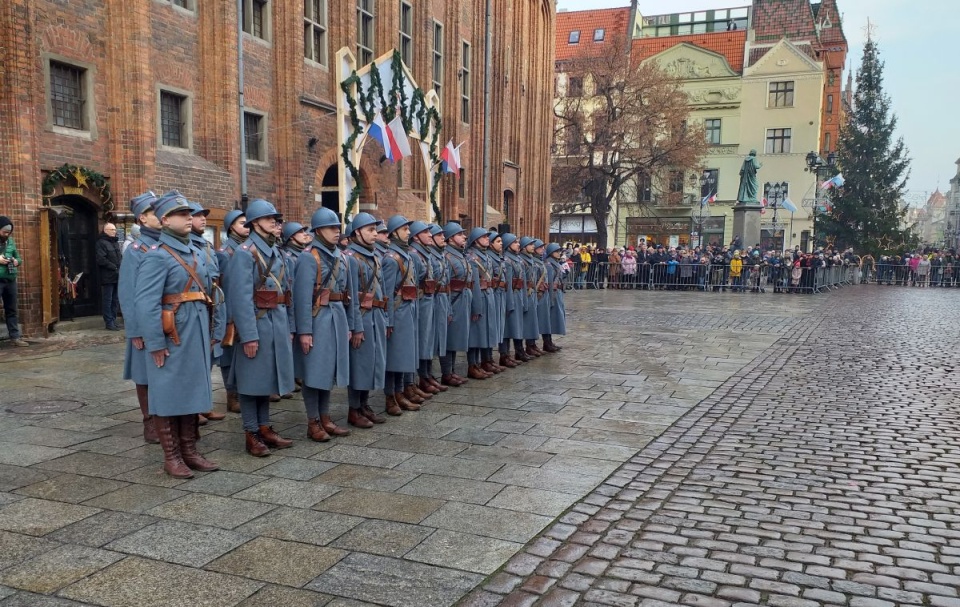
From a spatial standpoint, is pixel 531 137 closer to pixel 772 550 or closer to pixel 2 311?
pixel 2 311

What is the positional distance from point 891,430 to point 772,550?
3.67 metres

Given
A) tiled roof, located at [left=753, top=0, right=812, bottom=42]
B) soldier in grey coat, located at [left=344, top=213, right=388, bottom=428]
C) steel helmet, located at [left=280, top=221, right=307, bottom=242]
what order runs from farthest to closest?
tiled roof, located at [left=753, top=0, right=812, bottom=42]
soldier in grey coat, located at [left=344, top=213, right=388, bottom=428]
steel helmet, located at [left=280, top=221, right=307, bottom=242]

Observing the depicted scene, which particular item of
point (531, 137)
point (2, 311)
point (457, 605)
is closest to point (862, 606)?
point (457, 605)

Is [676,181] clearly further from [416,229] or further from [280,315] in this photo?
[280,315]

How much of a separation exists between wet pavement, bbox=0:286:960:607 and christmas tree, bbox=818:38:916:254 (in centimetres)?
4056

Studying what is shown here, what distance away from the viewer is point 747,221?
112 feet

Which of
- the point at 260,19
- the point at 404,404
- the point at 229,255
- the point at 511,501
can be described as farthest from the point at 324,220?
the point at 260,19

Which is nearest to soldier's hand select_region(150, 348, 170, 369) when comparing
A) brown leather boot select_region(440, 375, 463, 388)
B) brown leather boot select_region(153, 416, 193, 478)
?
brown leather boot select_region(153, 416, 193, 478)

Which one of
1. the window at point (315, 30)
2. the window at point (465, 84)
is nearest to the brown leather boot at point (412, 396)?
the window at point (315, 30)

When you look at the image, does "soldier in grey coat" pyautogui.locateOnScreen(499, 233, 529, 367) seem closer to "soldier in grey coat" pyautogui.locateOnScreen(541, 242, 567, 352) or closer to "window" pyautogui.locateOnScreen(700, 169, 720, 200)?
"soldier in grey coat" pyautogui.locateOnScreen(541, 242, 567, 352)

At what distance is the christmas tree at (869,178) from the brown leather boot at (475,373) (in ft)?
138

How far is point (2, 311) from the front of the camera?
1134 cm

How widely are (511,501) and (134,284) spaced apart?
3.53 m

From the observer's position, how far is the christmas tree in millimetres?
45531
